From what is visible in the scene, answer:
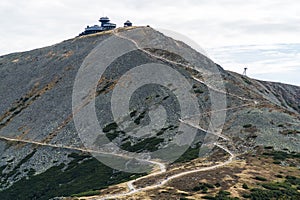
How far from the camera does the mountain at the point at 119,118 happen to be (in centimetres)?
9081

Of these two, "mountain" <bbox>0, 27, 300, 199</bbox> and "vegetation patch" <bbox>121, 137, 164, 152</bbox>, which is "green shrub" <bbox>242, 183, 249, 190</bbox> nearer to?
"mountain" <bbox>0, 27, 300, 199</bbox>

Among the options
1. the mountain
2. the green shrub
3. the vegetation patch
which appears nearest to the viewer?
the green shrub

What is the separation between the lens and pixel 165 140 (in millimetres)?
97500

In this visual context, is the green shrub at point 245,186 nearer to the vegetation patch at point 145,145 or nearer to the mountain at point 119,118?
the mountain at point 119,118

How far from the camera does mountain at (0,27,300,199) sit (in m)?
90.8

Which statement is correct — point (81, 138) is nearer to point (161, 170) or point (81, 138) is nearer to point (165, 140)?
point (165, 140)

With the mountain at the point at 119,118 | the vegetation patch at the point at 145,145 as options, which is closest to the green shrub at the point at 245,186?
the mountain at the point at 119,118

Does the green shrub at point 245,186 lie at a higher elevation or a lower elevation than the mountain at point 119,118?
lower

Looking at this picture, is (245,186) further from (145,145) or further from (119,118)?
(119,118)

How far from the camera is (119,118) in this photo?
116 metres

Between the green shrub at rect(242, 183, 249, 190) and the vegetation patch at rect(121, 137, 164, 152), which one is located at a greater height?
the vegetation patch at rect(121, 137, 164, 152)

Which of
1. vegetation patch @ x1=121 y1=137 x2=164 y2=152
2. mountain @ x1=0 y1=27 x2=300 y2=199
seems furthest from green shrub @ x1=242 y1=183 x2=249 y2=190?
vegetation patch @ x1=121 y1=137 x2=164 y2=152

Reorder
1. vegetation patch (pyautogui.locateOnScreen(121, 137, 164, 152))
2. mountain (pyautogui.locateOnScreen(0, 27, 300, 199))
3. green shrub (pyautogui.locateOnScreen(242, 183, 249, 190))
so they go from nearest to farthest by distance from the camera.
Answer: green shrub (pyautogui.locateOnScreen(242, 183, 249, 190)) → mountain (pyautogui.locateOnScreen(0, 27, 300, 199)) → vegetation patch (pyautogui.locateOnScreen(121, 137, 164, 152))

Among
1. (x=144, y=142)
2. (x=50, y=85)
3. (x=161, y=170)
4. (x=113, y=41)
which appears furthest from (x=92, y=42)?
(x=161, y=170)
